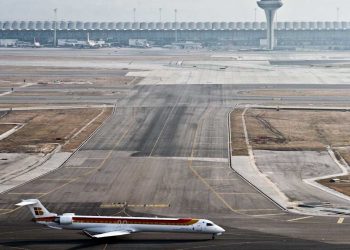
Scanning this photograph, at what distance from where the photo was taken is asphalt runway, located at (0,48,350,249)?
76.1 m

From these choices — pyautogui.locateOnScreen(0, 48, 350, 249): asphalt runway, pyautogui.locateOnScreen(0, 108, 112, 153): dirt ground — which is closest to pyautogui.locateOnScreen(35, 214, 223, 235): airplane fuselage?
pyautogui.locateOnScreen(0, 48, 350, 249): asphalt runway

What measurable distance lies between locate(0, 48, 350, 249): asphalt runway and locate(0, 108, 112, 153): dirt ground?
148 inches

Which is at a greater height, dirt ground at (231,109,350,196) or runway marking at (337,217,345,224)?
dirt ground at (231,109,350,196)

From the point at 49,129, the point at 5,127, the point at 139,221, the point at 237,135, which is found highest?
the point at 139,221

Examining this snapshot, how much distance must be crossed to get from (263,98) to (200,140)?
59.7 m

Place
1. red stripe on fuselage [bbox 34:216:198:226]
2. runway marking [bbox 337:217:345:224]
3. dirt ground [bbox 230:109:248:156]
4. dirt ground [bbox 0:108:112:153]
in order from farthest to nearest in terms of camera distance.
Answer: dirt ground [bbox 0:108:112:153], dirt ground [bbox 230:109:248:156], runway marking [bbox 337:217:345:224], red stripe on fuselage [bbox 34:216:198:226]

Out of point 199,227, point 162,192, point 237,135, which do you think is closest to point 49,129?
point 237,135

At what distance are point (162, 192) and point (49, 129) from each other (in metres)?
54.0

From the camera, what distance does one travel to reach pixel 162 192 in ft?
326

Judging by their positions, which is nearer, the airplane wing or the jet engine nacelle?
the airplane wing

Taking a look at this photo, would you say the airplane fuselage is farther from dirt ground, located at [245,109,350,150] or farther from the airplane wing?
dirt ground, located at [245,109,350,150]

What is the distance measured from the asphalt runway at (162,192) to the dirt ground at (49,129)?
3755 mm

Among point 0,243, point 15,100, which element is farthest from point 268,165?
point 15,100

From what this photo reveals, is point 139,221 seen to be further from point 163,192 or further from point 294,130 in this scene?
point 294,130
